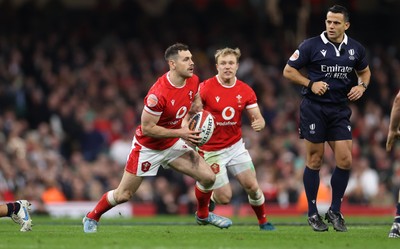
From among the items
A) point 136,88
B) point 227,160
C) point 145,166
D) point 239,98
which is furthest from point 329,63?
point 136,88

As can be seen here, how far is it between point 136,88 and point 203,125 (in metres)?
12.3

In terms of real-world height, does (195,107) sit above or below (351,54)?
below

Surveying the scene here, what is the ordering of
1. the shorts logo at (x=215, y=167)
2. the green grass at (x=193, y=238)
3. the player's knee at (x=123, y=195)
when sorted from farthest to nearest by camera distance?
the shorts logo at (x=215, y=167) < the player's knee at (x=123, y=195) < the green grass at (x=193, y=238)

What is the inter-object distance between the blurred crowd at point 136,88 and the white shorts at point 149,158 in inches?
327

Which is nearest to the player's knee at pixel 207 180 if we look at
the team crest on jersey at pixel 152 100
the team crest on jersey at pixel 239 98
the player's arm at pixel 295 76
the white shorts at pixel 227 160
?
the white shorts at pixel 227 160

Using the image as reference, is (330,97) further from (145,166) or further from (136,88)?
(136,88)

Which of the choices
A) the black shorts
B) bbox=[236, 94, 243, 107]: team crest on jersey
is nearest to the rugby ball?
bbox=[236, 94, 243, 107]: team crest on jersey

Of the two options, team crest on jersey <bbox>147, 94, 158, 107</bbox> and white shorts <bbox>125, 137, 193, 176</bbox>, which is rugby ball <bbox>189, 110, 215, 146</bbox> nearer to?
white shorts <bbox>125, 137, 193, 176</bbox>

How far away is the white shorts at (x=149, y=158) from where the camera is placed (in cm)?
1299

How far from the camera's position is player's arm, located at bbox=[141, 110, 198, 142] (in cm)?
1276

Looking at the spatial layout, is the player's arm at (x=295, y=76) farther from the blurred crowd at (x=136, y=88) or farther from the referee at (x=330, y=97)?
the blurred crowd at (x=136, y=88)

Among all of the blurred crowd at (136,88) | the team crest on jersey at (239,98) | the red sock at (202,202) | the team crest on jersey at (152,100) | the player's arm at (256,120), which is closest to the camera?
the team crest on jersey at (152,100)

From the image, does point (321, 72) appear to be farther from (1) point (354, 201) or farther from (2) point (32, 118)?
(2) point (32, 118)

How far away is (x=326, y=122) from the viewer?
13.5 meters
